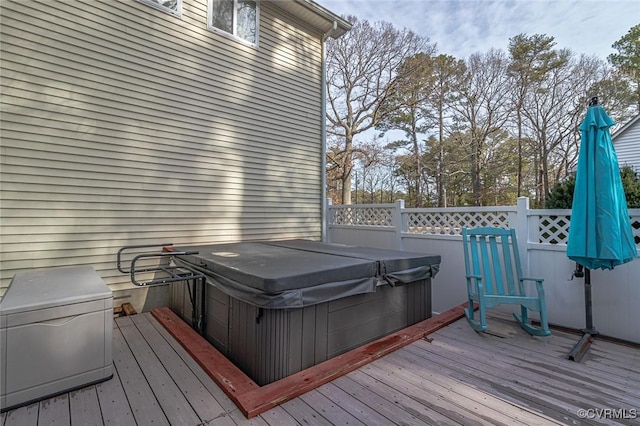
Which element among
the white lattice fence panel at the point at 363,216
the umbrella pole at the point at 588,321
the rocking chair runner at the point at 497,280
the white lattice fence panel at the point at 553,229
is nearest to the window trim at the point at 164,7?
the white lattice fence panel at the point at 363,216

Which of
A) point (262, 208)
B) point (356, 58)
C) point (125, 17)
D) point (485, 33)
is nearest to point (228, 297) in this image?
point (262, 208)

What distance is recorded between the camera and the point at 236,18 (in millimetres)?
4719

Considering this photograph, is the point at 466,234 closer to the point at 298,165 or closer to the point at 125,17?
the point at 298,165

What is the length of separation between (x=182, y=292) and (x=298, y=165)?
304 centimetres

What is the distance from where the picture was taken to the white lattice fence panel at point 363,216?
5262mm

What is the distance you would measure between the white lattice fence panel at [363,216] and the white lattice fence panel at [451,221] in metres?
0.49

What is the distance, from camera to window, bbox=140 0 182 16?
3877 millimetres

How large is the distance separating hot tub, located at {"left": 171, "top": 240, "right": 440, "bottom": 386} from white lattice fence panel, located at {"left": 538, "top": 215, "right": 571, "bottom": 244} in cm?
145

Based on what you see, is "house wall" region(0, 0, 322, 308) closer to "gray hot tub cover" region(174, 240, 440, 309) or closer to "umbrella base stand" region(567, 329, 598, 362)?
"gray hot tub cover" region(174, 240, 440, 309)

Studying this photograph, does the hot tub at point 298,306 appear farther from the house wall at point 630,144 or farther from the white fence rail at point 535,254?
the house wall at point 630,144

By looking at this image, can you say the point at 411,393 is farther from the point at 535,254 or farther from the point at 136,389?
the point at 535,254

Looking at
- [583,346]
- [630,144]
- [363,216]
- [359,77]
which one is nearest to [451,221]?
[363,216]

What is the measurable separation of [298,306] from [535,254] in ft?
9.79

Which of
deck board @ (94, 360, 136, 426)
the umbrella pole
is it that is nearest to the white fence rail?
the umbrella pole
